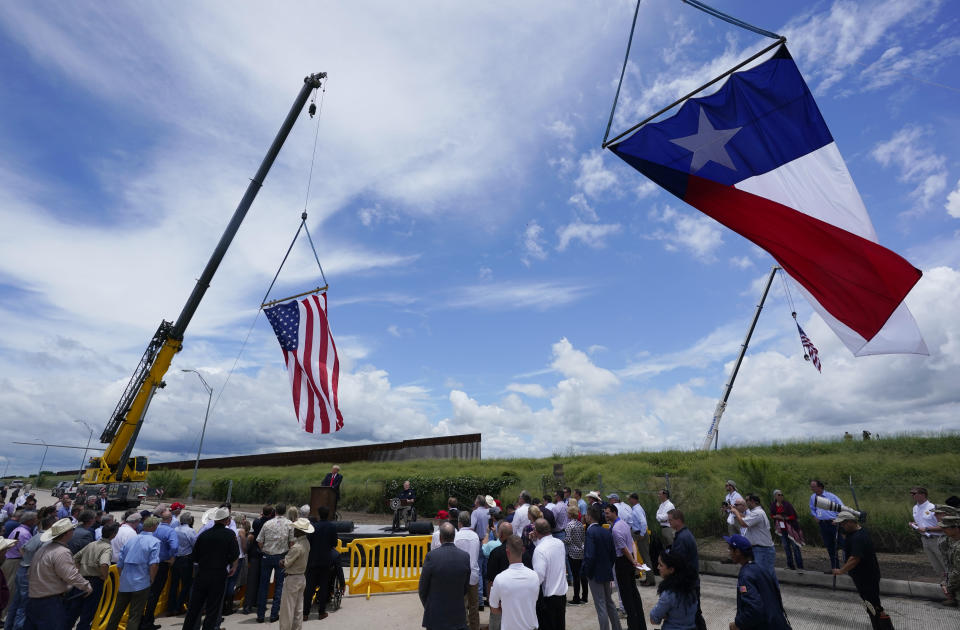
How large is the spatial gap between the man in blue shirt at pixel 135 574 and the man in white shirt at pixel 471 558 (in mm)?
4202

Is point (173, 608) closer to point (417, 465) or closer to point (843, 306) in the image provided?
point (843, 306)

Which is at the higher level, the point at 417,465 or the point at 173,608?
the point at 417,465

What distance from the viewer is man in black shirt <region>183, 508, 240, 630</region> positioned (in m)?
6.66

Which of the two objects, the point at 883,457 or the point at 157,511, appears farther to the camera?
the point at 883,457

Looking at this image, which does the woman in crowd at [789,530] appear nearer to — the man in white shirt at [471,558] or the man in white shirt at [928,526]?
the man in white shirt at [928,526]

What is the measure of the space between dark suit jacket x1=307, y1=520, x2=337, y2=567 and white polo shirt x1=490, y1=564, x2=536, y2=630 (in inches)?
179

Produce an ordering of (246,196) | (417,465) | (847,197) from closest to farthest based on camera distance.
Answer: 1. (847,197)
2. (246,196)
3. (417,465)

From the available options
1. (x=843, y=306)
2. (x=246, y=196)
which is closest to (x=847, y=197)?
(x=843, y=306)

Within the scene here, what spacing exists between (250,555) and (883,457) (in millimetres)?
24006

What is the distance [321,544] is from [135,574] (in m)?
2.59

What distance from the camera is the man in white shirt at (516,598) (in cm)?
464

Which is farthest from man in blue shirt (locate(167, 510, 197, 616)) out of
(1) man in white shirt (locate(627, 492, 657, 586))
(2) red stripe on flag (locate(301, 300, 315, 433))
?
(1) man in white shirt (locate(627, 492, 657, 586))

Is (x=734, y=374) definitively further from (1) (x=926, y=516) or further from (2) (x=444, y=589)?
(2) (x=444, y=589)

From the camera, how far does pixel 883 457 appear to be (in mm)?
20375
